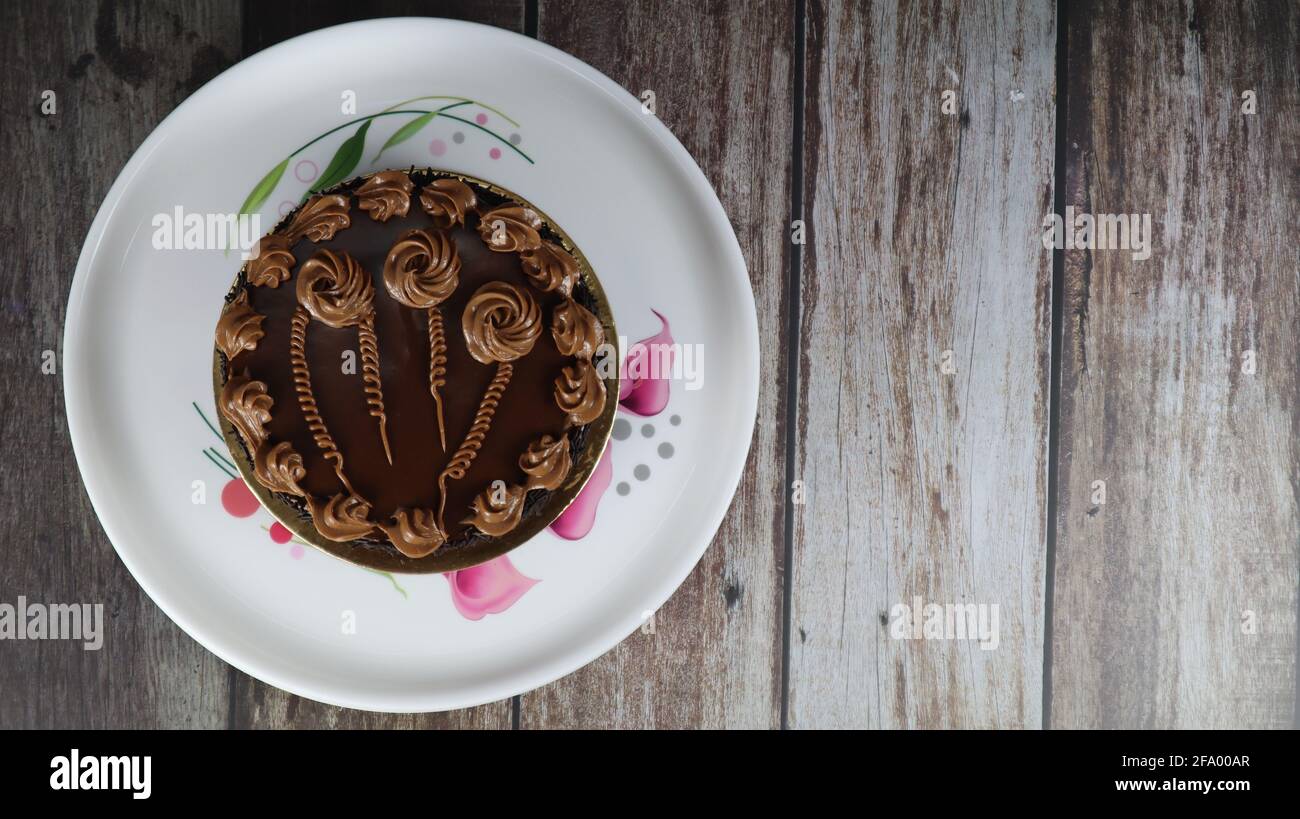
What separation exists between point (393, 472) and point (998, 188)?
46.6 inches

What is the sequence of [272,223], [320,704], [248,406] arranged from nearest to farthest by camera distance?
[248,406], [272,223], [320,704]

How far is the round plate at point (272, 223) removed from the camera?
4.35 ft

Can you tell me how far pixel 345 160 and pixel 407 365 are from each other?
399 millimetres

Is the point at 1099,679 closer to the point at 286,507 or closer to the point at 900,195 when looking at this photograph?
the point at 900,195

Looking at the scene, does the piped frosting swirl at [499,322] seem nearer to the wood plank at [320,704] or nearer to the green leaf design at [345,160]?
the green leaf design at [345,160]

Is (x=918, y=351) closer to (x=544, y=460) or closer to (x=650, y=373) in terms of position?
(x=650, y=373)

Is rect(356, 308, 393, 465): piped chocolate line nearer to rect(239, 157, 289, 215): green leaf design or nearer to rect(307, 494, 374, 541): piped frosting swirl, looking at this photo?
rect(307, 494, 374, 541): piped frosting swirl

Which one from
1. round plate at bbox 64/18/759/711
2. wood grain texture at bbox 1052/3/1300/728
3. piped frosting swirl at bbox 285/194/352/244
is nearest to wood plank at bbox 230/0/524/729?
round plate at bbox 64/18/759/711

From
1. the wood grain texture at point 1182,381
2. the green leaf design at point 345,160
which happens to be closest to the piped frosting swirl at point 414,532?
the green leaf design at point 345,160

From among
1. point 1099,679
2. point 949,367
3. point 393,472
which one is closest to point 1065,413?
point 949,367

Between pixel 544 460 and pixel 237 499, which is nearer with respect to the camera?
pixel 544 460

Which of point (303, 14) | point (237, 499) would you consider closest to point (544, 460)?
point (237, 499)

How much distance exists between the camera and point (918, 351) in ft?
5.00

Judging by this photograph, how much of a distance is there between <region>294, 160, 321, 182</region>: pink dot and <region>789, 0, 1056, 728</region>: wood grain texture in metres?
0.85
